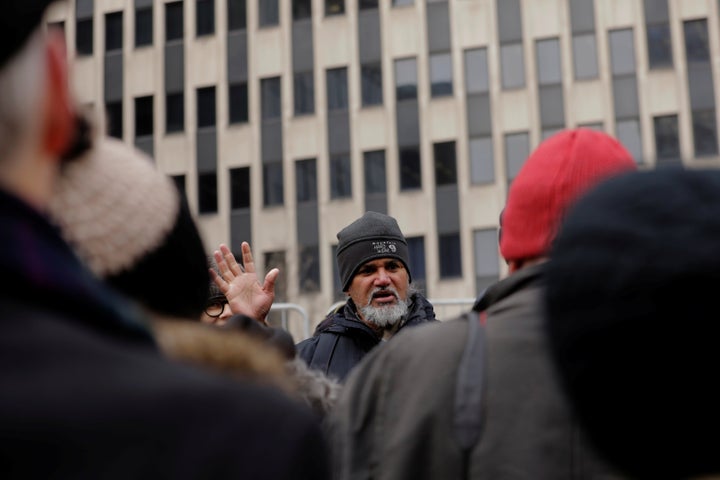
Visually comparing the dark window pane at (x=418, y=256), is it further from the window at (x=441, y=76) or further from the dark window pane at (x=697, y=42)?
the dark window pane at (x=697, y=42)

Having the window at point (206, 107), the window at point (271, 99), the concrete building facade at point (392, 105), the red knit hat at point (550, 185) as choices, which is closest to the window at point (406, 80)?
the concrete building facade at point (392, 105)

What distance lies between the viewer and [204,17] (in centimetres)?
3966

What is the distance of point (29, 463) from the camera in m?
1.00

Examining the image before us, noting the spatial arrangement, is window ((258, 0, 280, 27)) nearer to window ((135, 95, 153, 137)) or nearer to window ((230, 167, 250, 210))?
window ((135, 95, 153, 137))

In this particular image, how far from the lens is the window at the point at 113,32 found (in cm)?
4041

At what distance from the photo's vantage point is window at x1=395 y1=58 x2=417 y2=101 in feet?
120

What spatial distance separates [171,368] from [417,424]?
4.16 feet

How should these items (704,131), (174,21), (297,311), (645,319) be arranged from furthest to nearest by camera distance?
(174,21)
(704,131)
(297,311)
(645,319)

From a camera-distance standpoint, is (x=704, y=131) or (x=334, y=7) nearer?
(x=704, y=131)

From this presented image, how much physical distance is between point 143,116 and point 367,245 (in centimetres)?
3456

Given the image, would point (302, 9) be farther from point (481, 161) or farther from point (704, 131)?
point (704, 131)

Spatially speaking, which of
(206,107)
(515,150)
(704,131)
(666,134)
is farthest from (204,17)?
(704,131)

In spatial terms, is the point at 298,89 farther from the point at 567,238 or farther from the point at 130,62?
the point at 567,238

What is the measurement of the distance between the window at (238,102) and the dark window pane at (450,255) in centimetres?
834
